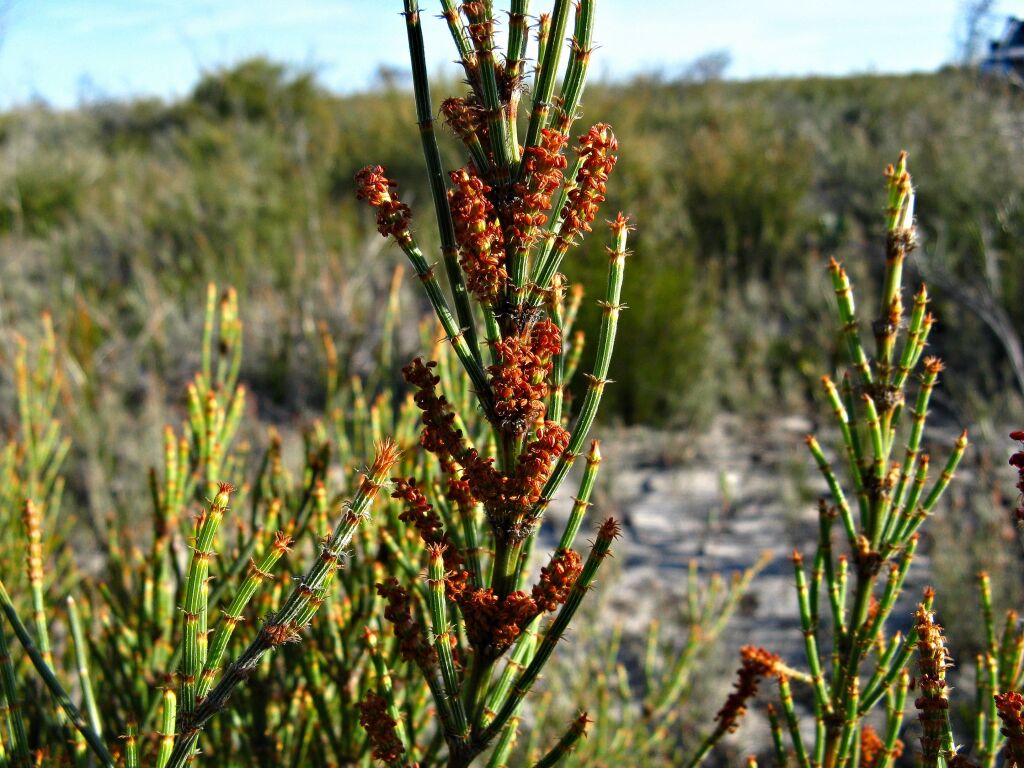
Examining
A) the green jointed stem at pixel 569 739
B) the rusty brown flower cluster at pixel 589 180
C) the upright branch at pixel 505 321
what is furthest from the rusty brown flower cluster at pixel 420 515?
the rusty brown flower cluster at pixel 589 180

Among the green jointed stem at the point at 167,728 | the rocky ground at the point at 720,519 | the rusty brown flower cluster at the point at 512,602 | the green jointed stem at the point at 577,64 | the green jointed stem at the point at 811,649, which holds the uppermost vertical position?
the green jointed stem at the point at 577,64

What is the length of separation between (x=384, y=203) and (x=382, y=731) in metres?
0.62

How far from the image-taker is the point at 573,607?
92 cm

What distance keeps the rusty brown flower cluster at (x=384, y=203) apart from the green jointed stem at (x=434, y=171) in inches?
1.5

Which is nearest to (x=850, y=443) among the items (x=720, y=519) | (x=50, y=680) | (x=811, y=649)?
(x=811, y=649)

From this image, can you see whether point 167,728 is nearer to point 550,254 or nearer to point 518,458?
point 518,458

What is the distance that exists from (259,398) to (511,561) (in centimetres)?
530

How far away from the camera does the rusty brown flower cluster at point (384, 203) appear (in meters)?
0.84

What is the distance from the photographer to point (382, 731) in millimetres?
994

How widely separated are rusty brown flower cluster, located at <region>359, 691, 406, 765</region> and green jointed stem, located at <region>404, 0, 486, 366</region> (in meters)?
0.44

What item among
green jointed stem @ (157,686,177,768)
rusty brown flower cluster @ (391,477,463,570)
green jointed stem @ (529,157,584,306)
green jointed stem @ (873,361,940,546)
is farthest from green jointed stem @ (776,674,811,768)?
green jointed stem @ (157,686,177,768)

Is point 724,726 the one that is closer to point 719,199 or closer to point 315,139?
point 719,199

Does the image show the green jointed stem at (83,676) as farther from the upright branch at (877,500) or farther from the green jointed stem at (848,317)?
the green jointed stem at (848,317)

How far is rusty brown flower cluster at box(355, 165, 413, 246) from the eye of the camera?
0.84 m
